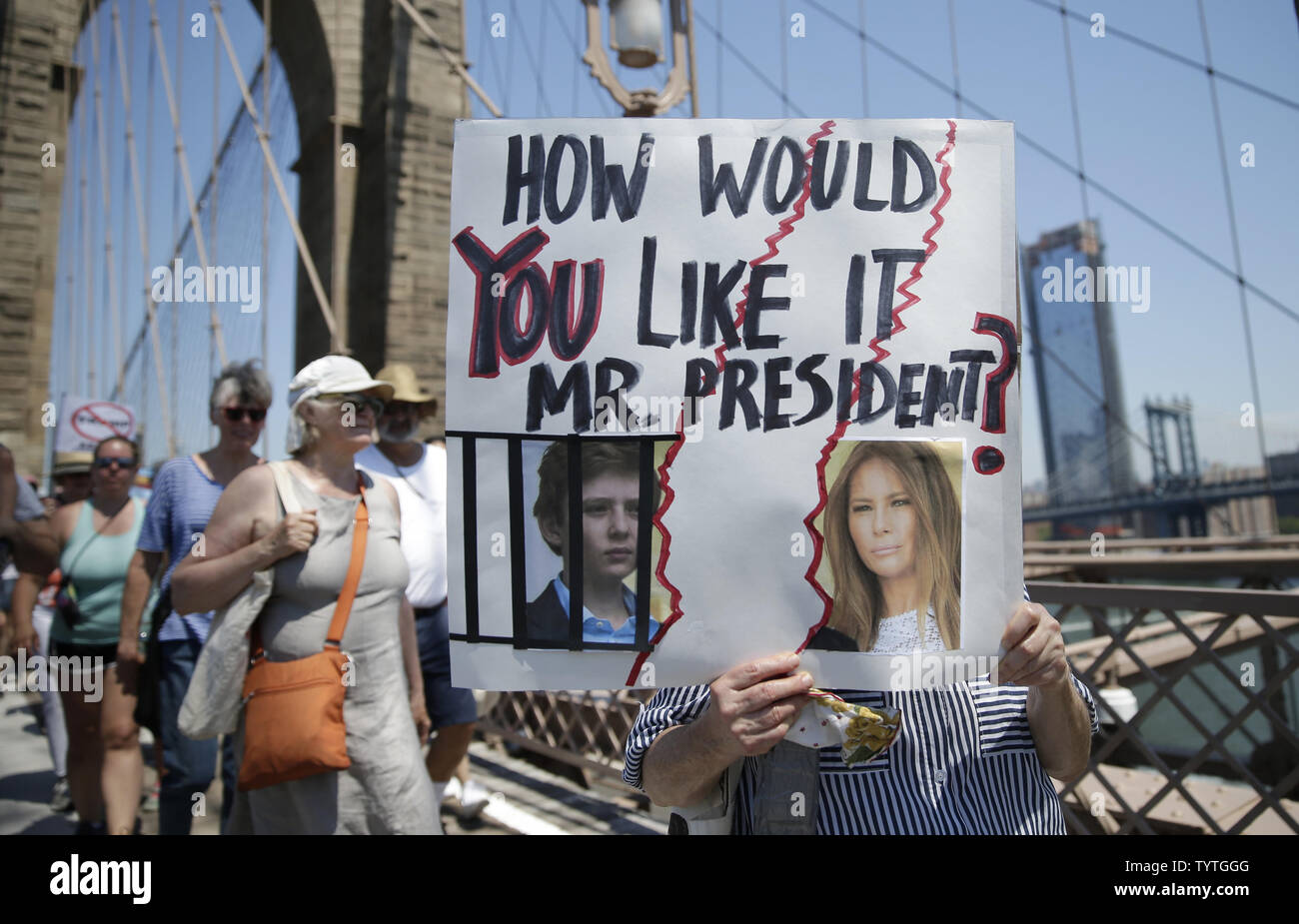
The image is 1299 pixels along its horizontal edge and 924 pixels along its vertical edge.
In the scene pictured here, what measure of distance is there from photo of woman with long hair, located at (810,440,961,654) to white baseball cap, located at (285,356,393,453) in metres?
1.62

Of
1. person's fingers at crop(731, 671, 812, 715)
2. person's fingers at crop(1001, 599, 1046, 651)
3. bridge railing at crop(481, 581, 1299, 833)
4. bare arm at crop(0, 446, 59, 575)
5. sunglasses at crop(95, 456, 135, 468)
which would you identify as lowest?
bridge railing at crop(481, 581, 1299, 833)

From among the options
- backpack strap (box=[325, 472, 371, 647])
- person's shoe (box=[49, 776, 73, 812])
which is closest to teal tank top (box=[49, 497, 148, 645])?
person's shoe (box=[49, 776, 73, 812])

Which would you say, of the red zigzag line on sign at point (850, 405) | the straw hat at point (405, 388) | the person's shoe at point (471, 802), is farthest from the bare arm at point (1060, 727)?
the person's shoe at point (471, 802)

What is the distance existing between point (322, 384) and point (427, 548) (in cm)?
112

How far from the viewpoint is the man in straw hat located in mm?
3420

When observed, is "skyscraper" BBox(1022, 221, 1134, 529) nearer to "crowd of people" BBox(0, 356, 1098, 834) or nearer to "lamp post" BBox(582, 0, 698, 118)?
"lamp post" BBox(582, 0, 698, 118)

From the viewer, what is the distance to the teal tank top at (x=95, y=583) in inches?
149

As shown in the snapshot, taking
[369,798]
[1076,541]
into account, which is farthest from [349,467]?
[1076,541]

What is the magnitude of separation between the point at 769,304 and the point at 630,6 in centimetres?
289

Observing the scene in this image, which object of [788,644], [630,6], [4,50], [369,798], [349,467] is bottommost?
[369,798]

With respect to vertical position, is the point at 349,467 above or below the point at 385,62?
below
